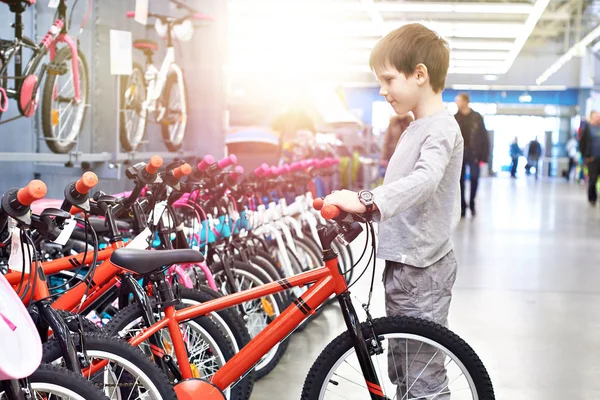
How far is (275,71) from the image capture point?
13.3 m

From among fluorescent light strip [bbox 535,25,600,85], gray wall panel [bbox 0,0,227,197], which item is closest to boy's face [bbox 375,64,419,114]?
gray wall panel [bbox 0,0,227,197]

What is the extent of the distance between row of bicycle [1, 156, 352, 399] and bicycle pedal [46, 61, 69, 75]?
3.45 ft

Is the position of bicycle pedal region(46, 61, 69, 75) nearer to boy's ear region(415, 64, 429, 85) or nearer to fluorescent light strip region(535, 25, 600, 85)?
boy's ear region(415, 64, 429, 85)

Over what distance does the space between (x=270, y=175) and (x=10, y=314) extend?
3167 mm

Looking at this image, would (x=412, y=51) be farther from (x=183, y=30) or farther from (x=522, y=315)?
(x=183, y=30)

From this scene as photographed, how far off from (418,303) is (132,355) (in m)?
0.86

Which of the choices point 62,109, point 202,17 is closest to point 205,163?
point 62,109

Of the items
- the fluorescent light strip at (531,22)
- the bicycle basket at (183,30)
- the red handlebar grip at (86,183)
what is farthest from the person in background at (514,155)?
the red handlebar grip at (86,183)

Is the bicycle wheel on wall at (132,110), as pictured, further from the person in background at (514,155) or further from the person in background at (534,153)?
the person in background at (534,153)

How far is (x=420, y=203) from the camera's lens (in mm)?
2328

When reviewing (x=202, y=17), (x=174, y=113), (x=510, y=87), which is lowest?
(x=174, y=113)

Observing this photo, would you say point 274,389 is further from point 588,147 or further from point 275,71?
point 588,147

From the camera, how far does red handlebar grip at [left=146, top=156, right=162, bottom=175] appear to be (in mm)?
2628

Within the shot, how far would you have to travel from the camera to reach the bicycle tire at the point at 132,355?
6.48ft
